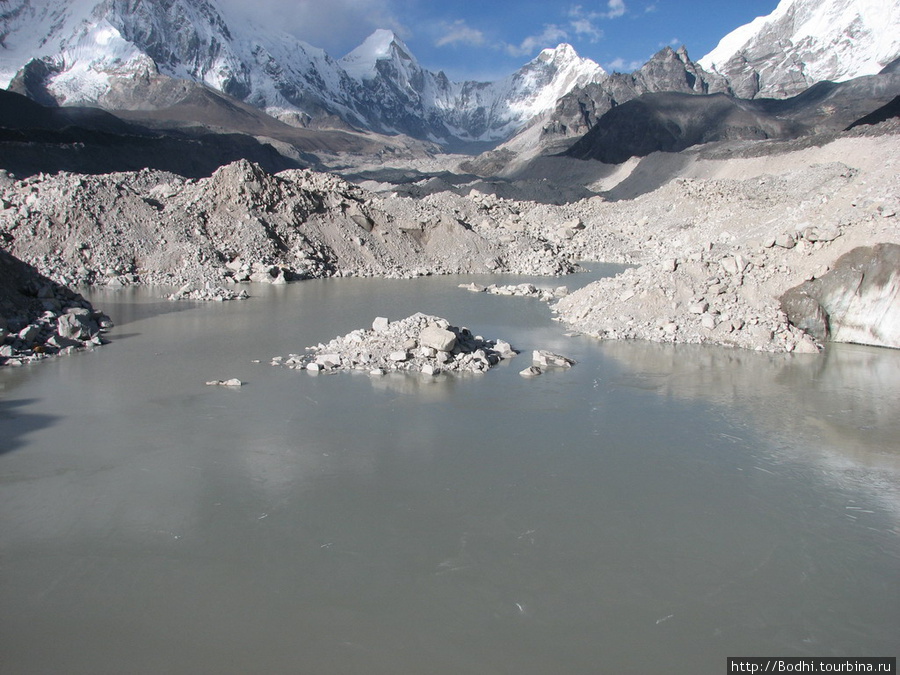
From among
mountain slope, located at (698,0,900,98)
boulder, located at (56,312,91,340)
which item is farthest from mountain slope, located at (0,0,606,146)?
boulder, located at (56,312,91,340)

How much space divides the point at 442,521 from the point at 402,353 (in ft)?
17.1

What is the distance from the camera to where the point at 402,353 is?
36.2ft

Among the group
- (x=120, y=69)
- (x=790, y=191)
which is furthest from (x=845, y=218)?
(x=120, y=69)

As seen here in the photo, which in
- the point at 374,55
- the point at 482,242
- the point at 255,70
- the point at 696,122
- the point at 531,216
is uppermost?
the point at 374,55

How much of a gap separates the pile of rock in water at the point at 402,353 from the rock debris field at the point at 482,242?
0.04m

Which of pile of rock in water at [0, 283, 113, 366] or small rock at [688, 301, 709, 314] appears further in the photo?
small rock at [688, 301, 709, 314]

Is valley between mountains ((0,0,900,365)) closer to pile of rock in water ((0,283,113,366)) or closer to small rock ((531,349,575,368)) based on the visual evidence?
pile of rock in water ((0,283,113,366))

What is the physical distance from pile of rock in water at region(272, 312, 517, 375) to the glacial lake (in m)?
0.41

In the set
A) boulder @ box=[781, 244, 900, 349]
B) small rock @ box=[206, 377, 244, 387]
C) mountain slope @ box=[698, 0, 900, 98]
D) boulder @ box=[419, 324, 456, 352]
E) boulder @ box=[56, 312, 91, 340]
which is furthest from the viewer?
mountain slope @ box=[698, 0, 900, 98]

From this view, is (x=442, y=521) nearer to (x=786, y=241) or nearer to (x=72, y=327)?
(x=72, y=327)

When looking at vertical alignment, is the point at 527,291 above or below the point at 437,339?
above

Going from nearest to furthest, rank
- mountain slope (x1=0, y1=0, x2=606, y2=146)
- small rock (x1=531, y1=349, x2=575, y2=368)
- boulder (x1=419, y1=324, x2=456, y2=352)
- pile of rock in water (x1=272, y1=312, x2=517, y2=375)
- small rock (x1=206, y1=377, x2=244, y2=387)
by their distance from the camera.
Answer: small rock (x1=206, y1=377, x2=244, y2=387) < pile of rock in water (x1=272, y1=312, x2=517, y2=375) < boulder (x1=419, y1=324, x2=456, y2=352) < small rock (x1=531, y1=349, x2=575, y2=368) < mountain slope (x1=0, y1=0, x2=606, y2=146)

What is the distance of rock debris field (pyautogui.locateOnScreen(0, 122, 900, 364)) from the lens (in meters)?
13.1

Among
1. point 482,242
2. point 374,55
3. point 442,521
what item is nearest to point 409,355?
point 442,521
